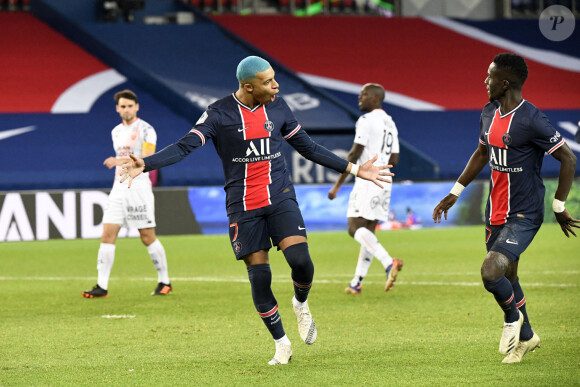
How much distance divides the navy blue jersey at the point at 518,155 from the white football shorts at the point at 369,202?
13.8 ft

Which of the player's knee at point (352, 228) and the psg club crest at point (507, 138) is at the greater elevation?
the psg club crest at point (507, 138)

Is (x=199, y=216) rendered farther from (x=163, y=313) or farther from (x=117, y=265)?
(x=163, y=313)

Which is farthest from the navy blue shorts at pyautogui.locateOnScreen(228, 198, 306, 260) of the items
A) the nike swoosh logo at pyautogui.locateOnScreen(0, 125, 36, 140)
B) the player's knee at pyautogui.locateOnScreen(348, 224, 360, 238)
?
the nike swoosh logo at pyautogui.locateOnScreen(0, 125, 36, 140)

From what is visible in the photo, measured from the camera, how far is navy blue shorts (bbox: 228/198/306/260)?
246 inches

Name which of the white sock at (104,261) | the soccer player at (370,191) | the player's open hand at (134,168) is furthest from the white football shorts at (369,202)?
the player's open hand at (134,168)

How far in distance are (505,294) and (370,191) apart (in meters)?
4.55

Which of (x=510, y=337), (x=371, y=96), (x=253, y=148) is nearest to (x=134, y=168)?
(x=253, y=148)

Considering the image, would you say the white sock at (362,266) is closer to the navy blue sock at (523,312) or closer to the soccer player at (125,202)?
the soccer player at (125,202)

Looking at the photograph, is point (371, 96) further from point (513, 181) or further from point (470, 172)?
point (513, 181)

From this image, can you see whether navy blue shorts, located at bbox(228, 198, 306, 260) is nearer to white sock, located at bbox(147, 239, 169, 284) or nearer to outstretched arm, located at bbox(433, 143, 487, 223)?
outstretched arm, located at bbox(433, 143, 487, 223)

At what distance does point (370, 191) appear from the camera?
10539mm

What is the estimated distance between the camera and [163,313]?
9.02 meters

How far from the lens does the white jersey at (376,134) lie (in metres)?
10.4

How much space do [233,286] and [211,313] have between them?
237 cm
